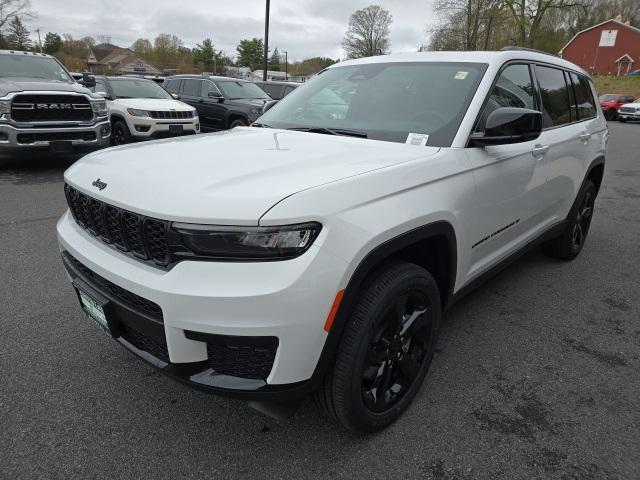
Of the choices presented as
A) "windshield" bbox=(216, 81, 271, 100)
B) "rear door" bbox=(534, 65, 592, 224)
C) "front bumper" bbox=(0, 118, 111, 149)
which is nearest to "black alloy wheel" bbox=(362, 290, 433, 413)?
"rear door" bbox=(534, 65, 592, 224)

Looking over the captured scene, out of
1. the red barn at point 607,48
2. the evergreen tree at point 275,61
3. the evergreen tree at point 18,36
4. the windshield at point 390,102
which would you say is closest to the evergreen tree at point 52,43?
the evergreen tree at point 18,36

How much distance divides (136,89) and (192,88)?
2113mm

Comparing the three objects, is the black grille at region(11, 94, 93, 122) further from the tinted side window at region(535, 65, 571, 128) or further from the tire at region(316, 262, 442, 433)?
the tire at region(316, 262, 442, 433)

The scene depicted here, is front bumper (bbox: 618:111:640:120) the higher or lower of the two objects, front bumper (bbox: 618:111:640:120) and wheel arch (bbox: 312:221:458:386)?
the higher

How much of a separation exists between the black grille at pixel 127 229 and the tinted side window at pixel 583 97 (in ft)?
12.5

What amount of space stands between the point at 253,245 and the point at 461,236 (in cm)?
124

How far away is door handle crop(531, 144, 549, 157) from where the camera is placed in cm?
310

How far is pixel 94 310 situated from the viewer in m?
2.15

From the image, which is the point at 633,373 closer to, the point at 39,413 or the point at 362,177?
the point at 362,177

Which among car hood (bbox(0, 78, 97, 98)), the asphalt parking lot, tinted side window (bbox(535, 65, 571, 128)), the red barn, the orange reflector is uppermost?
the red barn

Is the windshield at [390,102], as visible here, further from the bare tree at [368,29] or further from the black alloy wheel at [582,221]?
the bare tree at [368,29]

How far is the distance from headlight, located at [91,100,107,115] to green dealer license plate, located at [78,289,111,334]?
665 cm

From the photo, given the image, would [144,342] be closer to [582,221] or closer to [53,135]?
[582,221]

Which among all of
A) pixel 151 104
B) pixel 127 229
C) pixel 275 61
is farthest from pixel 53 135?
pixel 275 61
